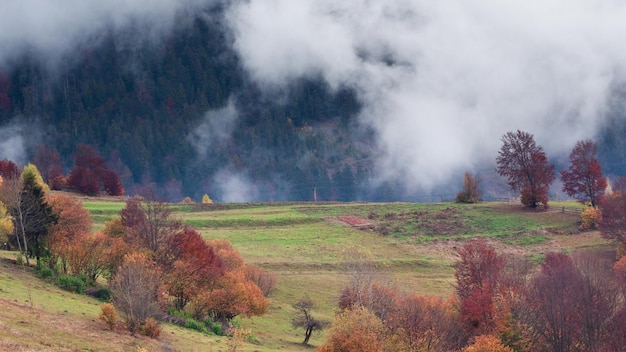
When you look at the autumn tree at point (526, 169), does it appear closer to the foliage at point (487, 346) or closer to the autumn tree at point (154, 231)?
the foliage at point (487, 346)

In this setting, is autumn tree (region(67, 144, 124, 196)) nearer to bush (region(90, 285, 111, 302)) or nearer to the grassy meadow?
the grassy meadow

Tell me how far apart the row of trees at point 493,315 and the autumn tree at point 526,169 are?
39.4 metres

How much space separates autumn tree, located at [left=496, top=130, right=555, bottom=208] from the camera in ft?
303

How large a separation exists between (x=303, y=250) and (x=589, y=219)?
122ft

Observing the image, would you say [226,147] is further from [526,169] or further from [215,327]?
[215,327]

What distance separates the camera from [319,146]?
611 ft

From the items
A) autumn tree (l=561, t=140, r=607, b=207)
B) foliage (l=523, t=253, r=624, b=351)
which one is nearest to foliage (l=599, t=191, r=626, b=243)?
autumn tree (l=561, t=140, r=607, b=207)

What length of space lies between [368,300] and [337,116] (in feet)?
491

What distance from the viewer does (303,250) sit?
74.2m

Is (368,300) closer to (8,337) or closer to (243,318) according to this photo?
(243,318)

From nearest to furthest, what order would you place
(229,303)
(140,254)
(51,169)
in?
(140,254) → (229,303) → (51,169)

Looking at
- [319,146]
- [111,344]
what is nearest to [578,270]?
[111,344]

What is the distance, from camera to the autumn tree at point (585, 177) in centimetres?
8769

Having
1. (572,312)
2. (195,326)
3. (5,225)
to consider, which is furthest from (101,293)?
(572,312)
